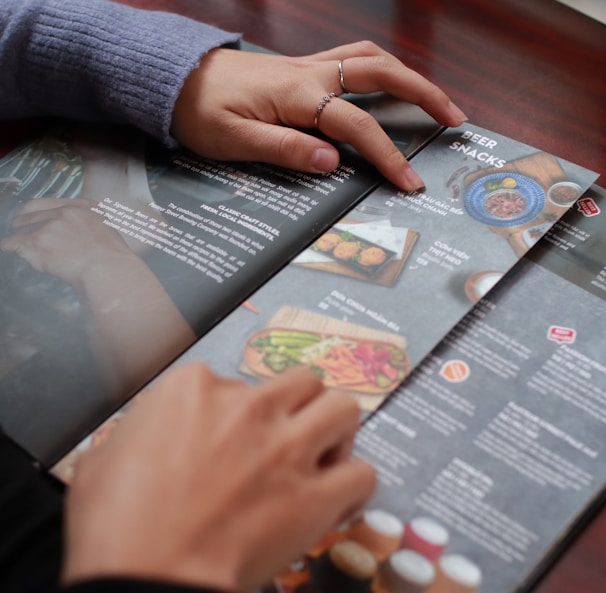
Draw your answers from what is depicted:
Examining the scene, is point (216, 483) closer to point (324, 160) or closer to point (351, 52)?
point (324, 160)

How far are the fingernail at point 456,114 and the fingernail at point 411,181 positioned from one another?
80 millimetres

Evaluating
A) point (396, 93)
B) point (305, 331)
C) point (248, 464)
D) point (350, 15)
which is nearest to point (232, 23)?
point (350, 15)

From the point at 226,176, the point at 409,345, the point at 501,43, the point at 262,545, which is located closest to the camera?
the point at 262,545

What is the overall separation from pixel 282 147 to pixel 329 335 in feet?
0.63

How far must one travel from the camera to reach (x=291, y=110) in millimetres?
672

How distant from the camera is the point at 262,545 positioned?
15.7 inches

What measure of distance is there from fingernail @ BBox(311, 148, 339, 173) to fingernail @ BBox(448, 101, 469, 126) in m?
0.11

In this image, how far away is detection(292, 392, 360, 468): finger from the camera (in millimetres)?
437

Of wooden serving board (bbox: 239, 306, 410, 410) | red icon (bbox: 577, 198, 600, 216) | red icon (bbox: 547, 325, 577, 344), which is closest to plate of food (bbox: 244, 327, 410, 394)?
wooden serving board (bbox: 239, 306, 410, 410)

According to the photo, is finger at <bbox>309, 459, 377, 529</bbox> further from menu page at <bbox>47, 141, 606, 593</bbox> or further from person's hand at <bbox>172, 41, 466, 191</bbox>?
person's hand at <bbox>172, 41, 466, 191</bbox>

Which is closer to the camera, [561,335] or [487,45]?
[561,335]

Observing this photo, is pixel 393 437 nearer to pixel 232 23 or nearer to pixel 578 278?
pixel 578 278

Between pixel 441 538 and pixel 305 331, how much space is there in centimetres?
17

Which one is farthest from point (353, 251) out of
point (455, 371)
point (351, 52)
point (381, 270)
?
point (351, 52)
